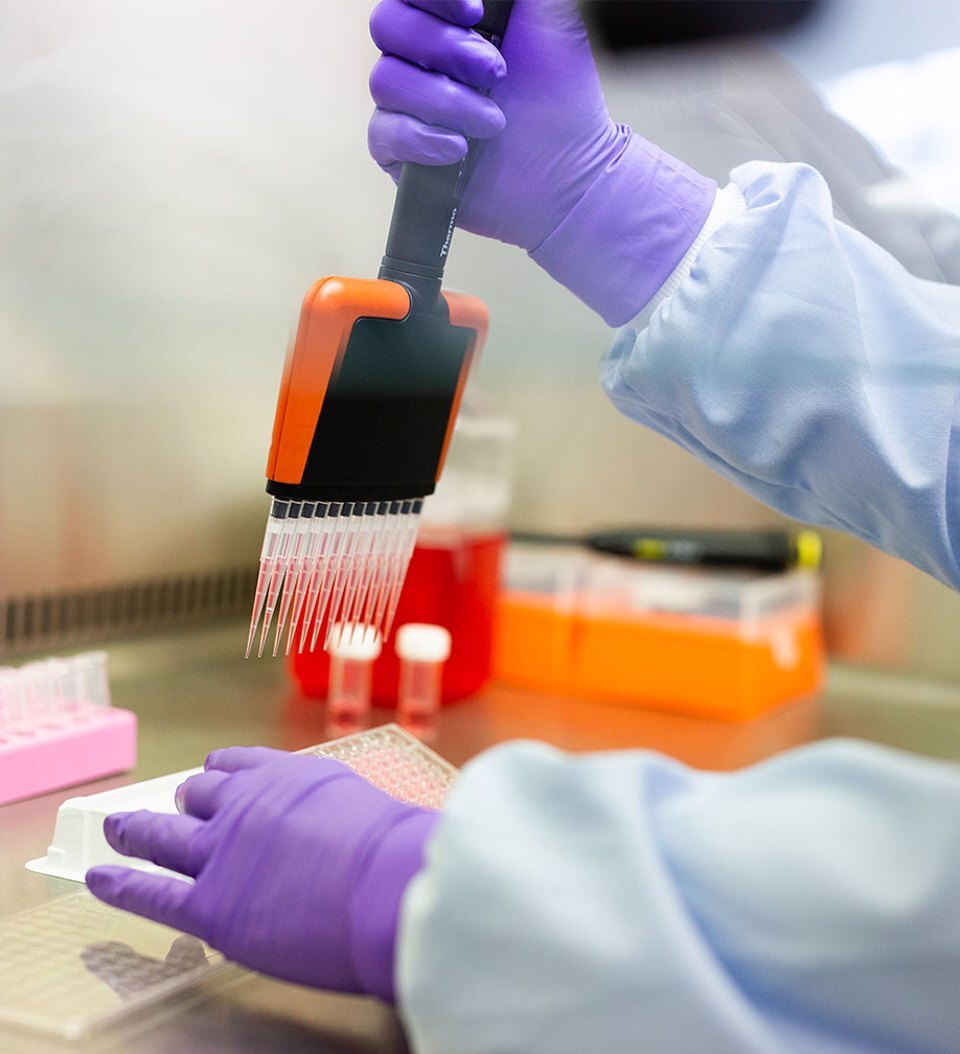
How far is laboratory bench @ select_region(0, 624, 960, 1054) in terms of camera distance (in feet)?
2.25

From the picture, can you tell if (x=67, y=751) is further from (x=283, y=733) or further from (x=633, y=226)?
(x=633, y=226)

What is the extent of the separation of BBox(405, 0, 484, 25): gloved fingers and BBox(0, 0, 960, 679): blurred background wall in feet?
0.37

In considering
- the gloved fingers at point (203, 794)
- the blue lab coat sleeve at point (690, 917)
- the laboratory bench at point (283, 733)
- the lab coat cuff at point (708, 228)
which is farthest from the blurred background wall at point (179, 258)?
the blue lab coat sleeve at point (690, 917)

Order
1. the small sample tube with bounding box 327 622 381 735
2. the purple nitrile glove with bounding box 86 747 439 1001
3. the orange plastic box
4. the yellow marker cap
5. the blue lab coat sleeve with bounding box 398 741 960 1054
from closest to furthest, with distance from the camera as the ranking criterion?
1. the blue lab coat sleeve with bounding box 398 741 960 1054
2. the purple nitrile glove with bounding box 86 747 439 1001
3. the small sample tube with bounding box 327 622 381 735
4. the orange plastic box
5. the yellow marker cap

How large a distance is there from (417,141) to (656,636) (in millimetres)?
868

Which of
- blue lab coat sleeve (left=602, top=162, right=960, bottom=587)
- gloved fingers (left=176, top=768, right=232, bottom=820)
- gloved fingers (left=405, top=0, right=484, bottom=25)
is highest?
gloved fingers (left=405, top=0, right=484, bottom=25)

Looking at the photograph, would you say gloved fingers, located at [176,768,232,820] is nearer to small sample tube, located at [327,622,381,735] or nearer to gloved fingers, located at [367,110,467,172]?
gloved fingers, located at [367,110,467,172]

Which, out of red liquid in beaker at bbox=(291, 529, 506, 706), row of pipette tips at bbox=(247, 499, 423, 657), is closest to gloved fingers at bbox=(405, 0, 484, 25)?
row of pipette tips at bbox=(247, 499, 423, 657)

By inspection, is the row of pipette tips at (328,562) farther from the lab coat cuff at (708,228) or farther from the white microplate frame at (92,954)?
the lab coat cuff at (708,228)

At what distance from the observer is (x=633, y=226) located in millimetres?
1008

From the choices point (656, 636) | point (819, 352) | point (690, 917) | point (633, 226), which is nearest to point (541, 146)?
point (633, 226)

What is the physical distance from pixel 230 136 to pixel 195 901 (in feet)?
3.09

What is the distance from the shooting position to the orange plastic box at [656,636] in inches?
61.1

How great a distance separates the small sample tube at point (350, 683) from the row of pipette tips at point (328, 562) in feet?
1.10
